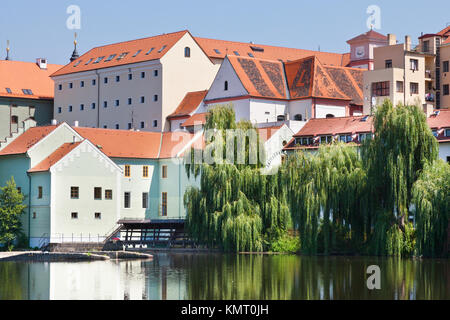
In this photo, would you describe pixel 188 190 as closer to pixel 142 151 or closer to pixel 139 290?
pixel 142 151

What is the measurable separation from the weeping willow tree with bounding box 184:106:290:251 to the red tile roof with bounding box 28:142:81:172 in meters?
11.6

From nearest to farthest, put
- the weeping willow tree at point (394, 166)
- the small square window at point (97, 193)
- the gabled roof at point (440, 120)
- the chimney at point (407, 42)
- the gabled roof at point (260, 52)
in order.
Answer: the weeping willow tree at point (394, 166) < the gabled roof at point (440, 120) < the small square window at point (97, 193) < the chimney at point (407, 42) < the gabled roof at point (260, 52)

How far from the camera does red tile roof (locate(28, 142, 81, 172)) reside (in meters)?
77.3

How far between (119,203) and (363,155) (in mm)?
24856

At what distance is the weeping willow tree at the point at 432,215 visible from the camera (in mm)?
57688

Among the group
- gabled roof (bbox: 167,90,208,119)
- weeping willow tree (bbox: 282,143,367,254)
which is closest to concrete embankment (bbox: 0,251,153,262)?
weeping willow tree (bbox: 282,143,367,254)

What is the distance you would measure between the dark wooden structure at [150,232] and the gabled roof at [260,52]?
124 feet

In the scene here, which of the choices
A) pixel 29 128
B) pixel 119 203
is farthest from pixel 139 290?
pixel 29 128

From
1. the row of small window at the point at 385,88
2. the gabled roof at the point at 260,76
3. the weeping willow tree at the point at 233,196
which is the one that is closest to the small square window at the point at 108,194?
the weeping willow tree at the point at 233,196

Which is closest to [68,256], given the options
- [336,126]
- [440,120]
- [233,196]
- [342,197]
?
[233,196]

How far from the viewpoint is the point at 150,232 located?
259 feet

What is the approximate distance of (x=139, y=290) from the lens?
43.5 meters

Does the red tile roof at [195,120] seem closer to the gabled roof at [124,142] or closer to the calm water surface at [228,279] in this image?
the gabled roof at [124,142]
